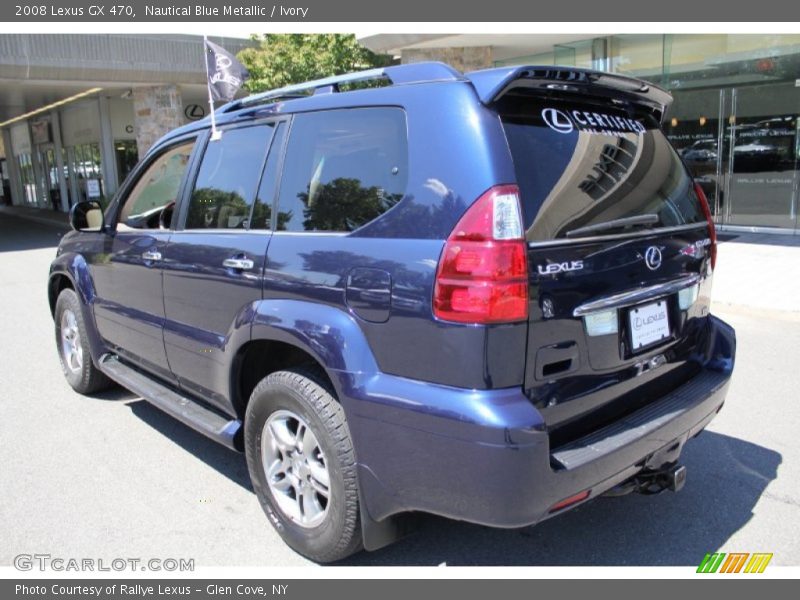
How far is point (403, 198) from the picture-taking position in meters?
2.49

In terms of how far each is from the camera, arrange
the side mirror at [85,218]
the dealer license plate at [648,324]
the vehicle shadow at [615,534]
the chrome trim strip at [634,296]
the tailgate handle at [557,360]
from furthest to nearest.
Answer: the side mirror at [85,218] < the vehicle shadow at [615,534] < the dealer license plate at [648,324] < the chrome trim strip at [634,296] < the tailgate handle at [557,360]

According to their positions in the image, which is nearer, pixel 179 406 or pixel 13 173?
pixel 179 406

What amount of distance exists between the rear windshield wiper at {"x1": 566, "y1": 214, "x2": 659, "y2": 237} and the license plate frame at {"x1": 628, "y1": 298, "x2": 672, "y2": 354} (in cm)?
34

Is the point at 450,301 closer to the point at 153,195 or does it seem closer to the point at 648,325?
the point at 648,325

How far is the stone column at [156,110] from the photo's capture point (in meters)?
18.1

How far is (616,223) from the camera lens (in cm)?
258

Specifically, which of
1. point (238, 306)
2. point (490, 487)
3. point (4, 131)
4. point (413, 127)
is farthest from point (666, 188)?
point (4, 131)

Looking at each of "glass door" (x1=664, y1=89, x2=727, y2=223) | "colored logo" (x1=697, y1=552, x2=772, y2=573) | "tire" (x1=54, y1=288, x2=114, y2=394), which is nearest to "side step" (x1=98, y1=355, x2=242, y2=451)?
"tire" (x1=54, y1=288, x2=114, y2=394)

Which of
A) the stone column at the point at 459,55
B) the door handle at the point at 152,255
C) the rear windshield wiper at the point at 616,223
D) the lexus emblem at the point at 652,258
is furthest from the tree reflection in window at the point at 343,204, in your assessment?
the stone column at the point at 459,55

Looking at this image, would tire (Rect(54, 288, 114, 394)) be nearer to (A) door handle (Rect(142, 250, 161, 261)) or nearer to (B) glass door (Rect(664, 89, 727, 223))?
(A) door handle (Rect(142, 250, 161, 261))

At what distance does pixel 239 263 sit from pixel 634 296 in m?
1.79

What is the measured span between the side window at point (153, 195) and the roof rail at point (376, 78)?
648mm

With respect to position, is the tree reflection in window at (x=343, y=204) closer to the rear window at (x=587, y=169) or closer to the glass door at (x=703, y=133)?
the rear window at (x=587, y=169)

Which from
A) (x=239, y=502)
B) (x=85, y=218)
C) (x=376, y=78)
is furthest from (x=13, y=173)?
(x=376, y=78)
